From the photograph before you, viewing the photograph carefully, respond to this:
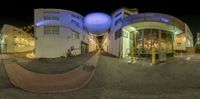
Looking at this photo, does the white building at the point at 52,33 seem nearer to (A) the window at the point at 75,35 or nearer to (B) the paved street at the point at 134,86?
(A) the window at the point at 75,35

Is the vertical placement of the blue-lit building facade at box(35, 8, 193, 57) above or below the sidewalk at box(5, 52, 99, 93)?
above

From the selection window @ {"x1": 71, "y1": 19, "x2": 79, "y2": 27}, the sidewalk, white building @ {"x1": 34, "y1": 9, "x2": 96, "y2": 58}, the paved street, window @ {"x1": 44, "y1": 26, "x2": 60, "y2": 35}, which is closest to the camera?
the paved street

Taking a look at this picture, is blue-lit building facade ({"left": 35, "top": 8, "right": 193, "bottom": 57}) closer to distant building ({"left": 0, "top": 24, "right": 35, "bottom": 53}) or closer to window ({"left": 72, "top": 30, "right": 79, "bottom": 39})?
window ({"left": 72, "top": 30, "right": 79, "bottom": 39})

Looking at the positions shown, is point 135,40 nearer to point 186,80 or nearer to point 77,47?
point 77,47

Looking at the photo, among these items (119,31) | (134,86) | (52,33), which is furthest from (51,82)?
(52,33)

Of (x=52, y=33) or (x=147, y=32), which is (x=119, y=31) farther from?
(x=52, y=33)

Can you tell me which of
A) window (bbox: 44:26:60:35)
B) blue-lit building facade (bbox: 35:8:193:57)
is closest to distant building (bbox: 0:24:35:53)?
blue-lit building facade (bbox: 35:8:193:57)


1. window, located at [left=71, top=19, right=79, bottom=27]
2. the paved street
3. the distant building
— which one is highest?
window, located at [left=71, top=19, right=79, bottom=27]

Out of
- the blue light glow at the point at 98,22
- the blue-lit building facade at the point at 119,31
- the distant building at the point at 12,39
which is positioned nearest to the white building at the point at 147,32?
the blue-lit building facade at the point at 119,31
